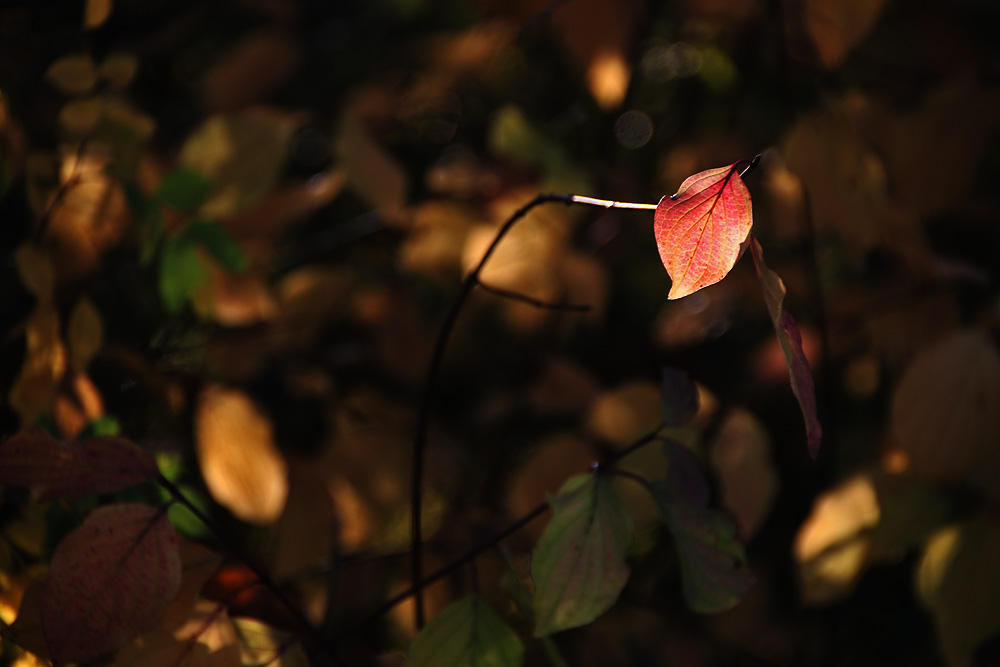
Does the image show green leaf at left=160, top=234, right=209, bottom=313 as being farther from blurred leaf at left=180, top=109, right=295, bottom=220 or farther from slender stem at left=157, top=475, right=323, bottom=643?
slender stem at left=157, top=475, right=323, bottom=643

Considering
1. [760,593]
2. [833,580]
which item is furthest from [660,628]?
[833,580]

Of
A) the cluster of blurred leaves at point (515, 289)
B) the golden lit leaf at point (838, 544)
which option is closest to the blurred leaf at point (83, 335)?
the cluster of blurred leaves at point (515, 289)

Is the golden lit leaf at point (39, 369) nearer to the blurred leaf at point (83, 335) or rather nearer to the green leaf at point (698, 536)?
the blurred leaf at point (83, 335)

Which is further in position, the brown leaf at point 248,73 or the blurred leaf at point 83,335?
the brown leaf at point 248,73

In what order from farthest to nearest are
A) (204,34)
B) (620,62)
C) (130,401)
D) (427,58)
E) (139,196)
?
(204,34), (427,58), (130,401), (620,62), (139,196)

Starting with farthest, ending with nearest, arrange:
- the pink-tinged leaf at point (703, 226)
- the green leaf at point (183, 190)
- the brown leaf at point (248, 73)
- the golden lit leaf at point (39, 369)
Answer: the brown leaf at point (248, 73)
the green leaf at point (183, 190)
the golden lit leaf at point (39, 369)
the pink-tinged leaf at point (703, 226)

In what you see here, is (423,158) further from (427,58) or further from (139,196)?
(139,196)

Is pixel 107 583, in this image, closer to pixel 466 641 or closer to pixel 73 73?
pixel 466 641
